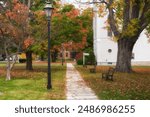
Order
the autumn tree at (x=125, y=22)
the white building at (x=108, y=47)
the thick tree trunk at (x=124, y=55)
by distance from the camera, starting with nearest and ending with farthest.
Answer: the autumn tree at (x=125, y=22) < the thick tree trunk at (x=124, y=55) < the white building at (x=108, y=47)

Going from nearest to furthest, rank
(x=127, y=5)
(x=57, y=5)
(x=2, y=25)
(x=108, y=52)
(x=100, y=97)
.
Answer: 1. (x=100, y=97)
2. (x=2, y=25)
3. (x=127, y=5)
4. (x=57, y=5)
5. (x=108, y=52)

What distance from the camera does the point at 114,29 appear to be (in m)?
34.4

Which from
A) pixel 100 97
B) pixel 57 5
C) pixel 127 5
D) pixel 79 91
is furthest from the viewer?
pixel 57 5

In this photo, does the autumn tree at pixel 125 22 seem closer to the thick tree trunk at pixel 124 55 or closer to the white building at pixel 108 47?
the thick tree trunk at pixel 124 55

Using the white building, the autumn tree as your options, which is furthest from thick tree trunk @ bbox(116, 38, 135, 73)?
the white building

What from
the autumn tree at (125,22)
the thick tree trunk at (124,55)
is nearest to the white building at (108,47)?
the autumn tree at (125,22)

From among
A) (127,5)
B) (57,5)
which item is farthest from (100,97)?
A: (57,5)

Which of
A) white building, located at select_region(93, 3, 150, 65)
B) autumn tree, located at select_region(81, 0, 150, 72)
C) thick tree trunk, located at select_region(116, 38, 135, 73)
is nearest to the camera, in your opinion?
autumn tree, located at select_region(81, 0, 150, 72)

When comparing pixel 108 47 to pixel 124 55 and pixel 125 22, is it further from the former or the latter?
pixel 125 22

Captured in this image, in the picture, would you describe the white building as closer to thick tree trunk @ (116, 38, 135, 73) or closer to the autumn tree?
the autumn tree

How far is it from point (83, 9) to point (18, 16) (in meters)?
12.9

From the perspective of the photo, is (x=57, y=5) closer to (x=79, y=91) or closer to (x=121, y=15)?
(x=121, y=15)

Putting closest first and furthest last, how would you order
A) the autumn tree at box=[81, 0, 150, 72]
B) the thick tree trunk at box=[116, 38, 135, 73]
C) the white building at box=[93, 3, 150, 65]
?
the autumn tree at box=[81, 0, 150, 72]
the thick tree trunk at box=[116, 38, 135, 73]
the white building at box=[93, 3, 150, 65]

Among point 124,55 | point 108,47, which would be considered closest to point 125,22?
point 124,55
